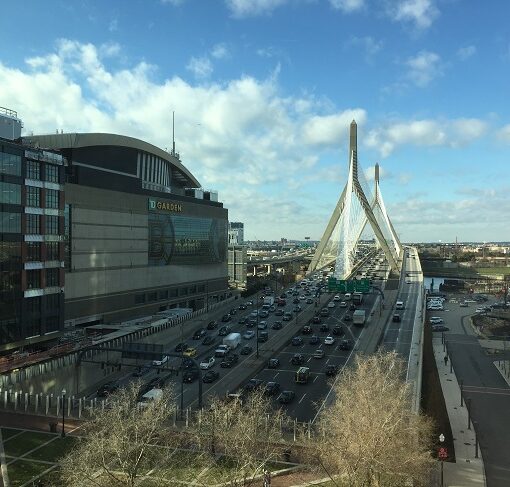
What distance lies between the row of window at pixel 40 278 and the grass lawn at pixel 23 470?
76.6 ft

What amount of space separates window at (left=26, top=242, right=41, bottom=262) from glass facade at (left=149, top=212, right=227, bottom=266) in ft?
100.0

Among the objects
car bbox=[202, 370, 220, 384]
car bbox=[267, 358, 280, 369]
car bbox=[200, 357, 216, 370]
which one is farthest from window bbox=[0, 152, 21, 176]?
car bbox=[267, 358, 280, 369]

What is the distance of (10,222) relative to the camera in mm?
44594

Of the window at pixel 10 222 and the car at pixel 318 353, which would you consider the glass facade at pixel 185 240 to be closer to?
the window at pixel 10 222

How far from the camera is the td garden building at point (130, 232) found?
6369cm

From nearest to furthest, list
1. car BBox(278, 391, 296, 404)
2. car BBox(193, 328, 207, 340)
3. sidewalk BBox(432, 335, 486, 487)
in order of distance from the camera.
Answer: sidewalk BBox(432, 335, 486, 487) → car BBox(278, 391, 296, 404) → car BBox(193, 328, 207, 340)

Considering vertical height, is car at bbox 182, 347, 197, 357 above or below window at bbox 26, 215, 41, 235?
below

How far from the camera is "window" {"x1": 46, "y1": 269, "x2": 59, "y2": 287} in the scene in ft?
163

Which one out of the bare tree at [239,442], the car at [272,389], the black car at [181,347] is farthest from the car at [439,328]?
the bare tree at [239,442]

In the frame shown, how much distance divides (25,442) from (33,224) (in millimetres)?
23844

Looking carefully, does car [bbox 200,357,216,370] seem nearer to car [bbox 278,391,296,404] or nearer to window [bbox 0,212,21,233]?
car [bbox 278,391,296,404]

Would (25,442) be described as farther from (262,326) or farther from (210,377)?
(262,326)

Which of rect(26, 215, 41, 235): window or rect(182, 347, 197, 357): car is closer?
rect(26, 215, 41, 235): window

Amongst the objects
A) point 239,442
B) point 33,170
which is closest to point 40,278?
point 33,170
